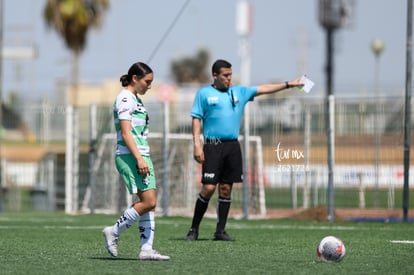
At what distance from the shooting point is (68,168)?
80.3ft

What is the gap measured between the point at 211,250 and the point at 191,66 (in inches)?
3932

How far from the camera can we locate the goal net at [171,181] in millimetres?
22094

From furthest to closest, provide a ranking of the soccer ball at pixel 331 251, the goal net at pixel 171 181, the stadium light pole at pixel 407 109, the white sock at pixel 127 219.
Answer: the goal net at pixel 171 181 < the stadium light pole at pixel 407 109 < the white sock at pixel 127 219 < the soccer ball at pixel 331 251

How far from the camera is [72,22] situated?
5216cm

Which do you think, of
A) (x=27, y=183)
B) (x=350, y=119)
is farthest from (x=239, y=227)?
(x=27, y=183)

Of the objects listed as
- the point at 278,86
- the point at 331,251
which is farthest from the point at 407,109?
the point at 331,251

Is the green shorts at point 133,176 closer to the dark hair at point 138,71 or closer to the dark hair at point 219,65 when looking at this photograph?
the dark hair at point 138,71

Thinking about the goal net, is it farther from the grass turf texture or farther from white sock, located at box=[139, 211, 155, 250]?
white sock, located at box=[139, 211, 155, 250]

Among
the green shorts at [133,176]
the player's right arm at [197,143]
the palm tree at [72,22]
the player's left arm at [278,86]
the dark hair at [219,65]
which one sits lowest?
the green shorts at [133,176]

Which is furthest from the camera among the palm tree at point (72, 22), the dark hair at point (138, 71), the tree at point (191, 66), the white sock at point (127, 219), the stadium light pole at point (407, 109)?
the tree at point (191, 66)

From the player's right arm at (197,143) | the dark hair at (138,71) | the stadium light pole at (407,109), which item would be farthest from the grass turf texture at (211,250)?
A: the dark hair at (138,71)

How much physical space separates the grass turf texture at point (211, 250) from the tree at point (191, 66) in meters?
92.5

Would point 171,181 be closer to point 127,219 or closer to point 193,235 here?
point 193,235

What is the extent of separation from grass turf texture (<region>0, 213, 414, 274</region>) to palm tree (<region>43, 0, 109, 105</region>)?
112ft
